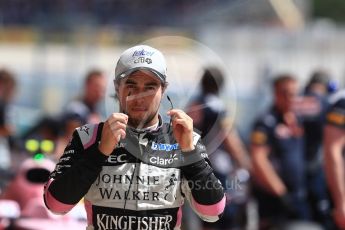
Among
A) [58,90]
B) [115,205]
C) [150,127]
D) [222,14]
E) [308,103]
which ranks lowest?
[115,205]

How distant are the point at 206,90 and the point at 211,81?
152 millimetres

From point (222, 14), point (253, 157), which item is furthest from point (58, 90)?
point (222, 14)

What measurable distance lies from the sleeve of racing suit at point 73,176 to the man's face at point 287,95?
555 cm

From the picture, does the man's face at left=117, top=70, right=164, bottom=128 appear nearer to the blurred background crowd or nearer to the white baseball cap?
the white baseball cap

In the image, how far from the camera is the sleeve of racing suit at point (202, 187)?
4.57 meters

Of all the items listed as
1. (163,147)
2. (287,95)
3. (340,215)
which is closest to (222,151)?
(287,95)

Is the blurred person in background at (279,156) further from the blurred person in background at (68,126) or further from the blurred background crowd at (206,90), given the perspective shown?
the blurred person in background at (68,126)

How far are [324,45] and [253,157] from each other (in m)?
9.53

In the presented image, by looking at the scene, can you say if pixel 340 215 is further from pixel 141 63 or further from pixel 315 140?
pixel 141 63

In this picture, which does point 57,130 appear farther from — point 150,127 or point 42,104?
point 150,127

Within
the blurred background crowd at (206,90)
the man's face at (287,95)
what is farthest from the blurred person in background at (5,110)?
the man's face at (287,95)

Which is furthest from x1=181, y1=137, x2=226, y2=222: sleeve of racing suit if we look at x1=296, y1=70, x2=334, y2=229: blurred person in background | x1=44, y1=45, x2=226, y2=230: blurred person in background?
x1=296, y1=70, x2=334, y2=229: blurred person in background

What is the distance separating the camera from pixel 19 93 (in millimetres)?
16062

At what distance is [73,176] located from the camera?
14.7ft
